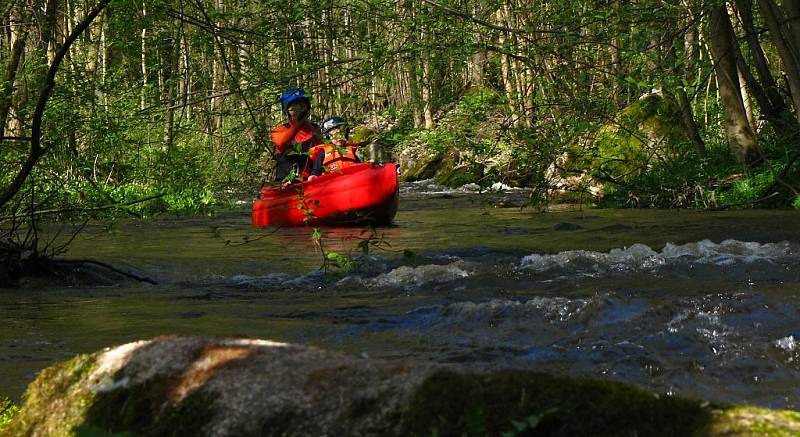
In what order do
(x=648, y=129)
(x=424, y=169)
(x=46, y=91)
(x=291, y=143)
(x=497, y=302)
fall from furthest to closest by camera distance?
(x=424, y=169) < (x=648, y=129) < (x=497, y=302) < (x=46, y=91) < (x=291, y=143)

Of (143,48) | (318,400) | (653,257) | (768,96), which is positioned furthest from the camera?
(768,96)

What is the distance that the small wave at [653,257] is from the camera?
845cm

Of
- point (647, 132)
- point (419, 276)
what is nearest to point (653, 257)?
point (419, 276)

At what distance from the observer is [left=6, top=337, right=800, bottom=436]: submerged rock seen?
193 centimetres

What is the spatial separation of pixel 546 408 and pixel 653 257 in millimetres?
7097

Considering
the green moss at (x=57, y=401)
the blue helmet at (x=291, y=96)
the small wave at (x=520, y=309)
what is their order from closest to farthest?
the green moss at (x=57, y=401), the small wave at (x=520, y=309), the blue helmet at (x=291, y=96)

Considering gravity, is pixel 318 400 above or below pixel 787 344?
above

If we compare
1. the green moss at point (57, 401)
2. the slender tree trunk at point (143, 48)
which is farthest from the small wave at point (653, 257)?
the green moss at point (57, 401)

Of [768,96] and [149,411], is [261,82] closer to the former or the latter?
[149,411]

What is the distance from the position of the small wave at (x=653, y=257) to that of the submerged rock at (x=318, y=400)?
20.3ft

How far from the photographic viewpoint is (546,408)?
6.49ft

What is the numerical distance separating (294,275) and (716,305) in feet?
13.8

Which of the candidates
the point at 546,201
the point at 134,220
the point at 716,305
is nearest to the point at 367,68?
the point at 546,201

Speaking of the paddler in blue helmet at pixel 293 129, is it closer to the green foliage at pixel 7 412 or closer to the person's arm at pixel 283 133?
the person's arm at pixel 283 133
